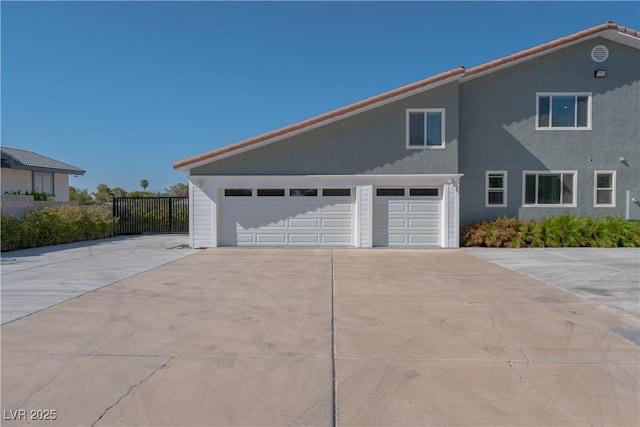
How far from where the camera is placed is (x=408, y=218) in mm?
14680

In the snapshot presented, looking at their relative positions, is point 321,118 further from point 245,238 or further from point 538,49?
point 538,49

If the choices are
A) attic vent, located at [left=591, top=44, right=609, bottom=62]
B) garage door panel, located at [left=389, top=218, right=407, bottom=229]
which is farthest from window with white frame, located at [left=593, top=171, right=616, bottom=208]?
garage door panel, located at [left=389, top=218, right=407, bottom=229]

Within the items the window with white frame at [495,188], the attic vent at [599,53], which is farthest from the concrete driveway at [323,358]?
the attic vent at [599,53]

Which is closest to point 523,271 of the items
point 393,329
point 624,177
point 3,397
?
point 393,329

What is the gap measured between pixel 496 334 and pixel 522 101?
12.7m

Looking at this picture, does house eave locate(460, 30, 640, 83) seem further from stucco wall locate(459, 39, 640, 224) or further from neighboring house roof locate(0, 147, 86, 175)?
neighboring house roof locate(0, 147, 86, 175)

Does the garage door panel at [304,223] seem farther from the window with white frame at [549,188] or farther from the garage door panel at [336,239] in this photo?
the window with white frame at [549,188]

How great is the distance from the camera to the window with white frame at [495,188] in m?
15.3

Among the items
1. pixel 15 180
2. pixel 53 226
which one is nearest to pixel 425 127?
pixel 53 226

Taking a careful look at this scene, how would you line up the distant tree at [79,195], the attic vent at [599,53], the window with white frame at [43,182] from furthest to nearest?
the distant tree at [79,195]
the window with white frame at [43,182]
the attic vent at [599,53]

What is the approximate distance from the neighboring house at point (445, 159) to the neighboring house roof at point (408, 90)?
39 mm

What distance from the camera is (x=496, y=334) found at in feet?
17.7

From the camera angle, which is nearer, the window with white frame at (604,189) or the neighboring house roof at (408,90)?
the neighboring house roof at (408,90)

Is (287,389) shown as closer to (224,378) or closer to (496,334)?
(224,378)
